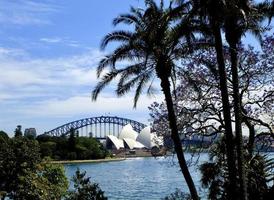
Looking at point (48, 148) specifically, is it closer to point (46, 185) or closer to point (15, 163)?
point (15, 163)

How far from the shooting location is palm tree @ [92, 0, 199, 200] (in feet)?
62.2

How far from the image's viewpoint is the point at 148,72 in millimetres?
20031

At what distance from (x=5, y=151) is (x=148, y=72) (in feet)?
46.2

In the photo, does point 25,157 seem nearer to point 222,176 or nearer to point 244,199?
point 222,176

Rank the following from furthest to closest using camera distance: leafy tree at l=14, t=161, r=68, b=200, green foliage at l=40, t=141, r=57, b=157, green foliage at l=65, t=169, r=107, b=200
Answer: green foliage at l=40, t=141, r=57, b=157
leafy tree at l=14, t=161, r=68, b=200
green foliage at l=65, t=169, r=107, b=200

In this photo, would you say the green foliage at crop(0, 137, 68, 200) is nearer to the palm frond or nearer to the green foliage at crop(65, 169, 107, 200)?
the green foliage at crop(65, 169, 107, 200)

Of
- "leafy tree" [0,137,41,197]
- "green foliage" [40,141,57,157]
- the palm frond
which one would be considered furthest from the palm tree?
"green foliage" [40,141,57,157]

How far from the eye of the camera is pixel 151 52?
1914 cm

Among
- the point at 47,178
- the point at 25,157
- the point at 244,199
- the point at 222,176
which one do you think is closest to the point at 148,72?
the point at 222,176

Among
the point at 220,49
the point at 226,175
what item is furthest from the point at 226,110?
the point at 226,175

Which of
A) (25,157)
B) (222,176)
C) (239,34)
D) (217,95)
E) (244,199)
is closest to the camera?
(244,199)

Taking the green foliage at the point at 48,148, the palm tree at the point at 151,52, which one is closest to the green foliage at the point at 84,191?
the palm tree at the point at 151,52

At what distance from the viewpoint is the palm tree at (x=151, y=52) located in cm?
1897

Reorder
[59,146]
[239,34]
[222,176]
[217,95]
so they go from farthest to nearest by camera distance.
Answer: [59,146] < [217,95] < [222,176] < [239,34]
